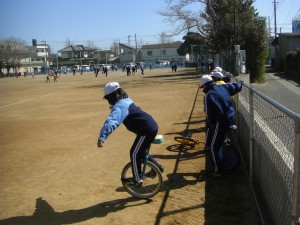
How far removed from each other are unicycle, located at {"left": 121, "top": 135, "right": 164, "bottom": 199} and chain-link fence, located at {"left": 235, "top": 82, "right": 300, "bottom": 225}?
1.34 m

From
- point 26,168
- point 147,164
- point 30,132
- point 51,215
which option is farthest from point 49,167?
point 30,132

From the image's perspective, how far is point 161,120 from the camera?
1148 cm

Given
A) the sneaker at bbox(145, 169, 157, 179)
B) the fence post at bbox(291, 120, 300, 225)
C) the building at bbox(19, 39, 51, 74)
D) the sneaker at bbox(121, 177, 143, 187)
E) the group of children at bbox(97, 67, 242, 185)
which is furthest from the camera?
the building at bbox(19, 39, 51, 74)

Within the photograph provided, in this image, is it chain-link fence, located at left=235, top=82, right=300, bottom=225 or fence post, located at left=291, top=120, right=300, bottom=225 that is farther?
chain-link fence, located at left=235, top=82, right=300, bottom=225

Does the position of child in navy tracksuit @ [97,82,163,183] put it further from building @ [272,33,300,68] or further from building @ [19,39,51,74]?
building @ [19,39,51,74]

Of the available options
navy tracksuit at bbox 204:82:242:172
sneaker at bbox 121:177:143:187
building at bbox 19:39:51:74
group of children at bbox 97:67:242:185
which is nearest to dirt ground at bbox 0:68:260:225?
sneaker at bbox 121:177:143:187

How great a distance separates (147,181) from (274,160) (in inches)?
80.7

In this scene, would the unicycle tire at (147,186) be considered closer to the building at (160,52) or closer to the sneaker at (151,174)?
the sneaker at (151,174)

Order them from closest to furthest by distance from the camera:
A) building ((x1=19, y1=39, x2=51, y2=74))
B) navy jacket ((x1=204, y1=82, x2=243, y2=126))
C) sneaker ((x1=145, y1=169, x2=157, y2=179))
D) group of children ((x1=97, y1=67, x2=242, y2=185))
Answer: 1. group of children ((x1=97, y1=67, x2=242, y2=185))
2. sneaker ((x1=145, y1=169, x2=157, y2=179))
3. navy jacket ((x1=204, y1=82, x2=243, y2=126))
4. building ((x1=19, y1=39, x2=51, y2=74))

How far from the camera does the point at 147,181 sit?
534 centimetres

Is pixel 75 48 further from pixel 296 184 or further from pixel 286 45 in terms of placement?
pixel 296 184

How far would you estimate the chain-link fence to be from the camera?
283 cm

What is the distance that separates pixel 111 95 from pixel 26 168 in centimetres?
338

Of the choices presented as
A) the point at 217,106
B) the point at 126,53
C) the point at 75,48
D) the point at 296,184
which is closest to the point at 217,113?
the point at 217,106
